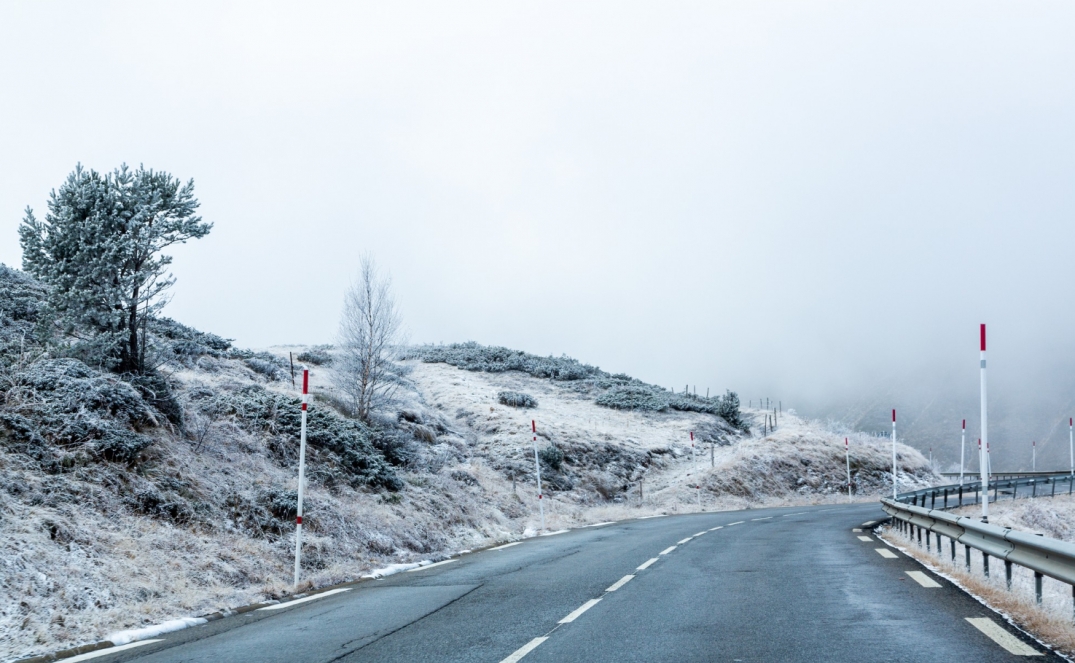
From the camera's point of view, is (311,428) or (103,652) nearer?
(103,652)

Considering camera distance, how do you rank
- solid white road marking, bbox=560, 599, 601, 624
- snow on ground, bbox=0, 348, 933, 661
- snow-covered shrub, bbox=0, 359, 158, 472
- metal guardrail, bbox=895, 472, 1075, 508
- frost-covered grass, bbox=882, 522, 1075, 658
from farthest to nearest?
metal guardrail, bbox=895, 472, 1075, 508 → snow-covered shrub, bbox=0, 359, 158, 472 → snow on ground, bbox=0, 348, 933, 661 → solid white road marking, bbox=560, 599, 601, 624 → frost-covered grass, bbox=882, 522, 1075, 658

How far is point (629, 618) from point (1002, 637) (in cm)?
345

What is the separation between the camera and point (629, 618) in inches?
331

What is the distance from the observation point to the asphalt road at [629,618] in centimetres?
673

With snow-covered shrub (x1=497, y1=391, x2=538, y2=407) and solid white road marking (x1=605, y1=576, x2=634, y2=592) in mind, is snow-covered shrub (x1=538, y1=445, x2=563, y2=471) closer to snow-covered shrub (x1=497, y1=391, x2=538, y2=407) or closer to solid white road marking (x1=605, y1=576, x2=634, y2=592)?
snow-covered shrub (x1=497, y1=391, x2=538, y2=407)

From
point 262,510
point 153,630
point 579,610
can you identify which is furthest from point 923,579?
point 262,510

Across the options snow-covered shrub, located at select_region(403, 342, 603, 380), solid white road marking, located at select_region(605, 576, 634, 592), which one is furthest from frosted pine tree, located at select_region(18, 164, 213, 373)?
snow-covered shrub, located at select_region(403, 342, 603, 380)

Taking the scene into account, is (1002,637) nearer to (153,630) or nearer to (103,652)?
(103,652)

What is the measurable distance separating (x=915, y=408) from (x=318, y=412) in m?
186

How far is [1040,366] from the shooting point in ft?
598

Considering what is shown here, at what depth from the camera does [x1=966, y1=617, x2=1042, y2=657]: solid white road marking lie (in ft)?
20.0

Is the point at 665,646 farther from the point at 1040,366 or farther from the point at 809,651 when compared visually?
the point at 1040,366

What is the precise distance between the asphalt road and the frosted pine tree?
8.05 metres

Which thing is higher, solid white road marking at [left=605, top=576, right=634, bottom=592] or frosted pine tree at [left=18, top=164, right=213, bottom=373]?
frosted pine tree at [left=18, top=164, right=213, bottom=373]
